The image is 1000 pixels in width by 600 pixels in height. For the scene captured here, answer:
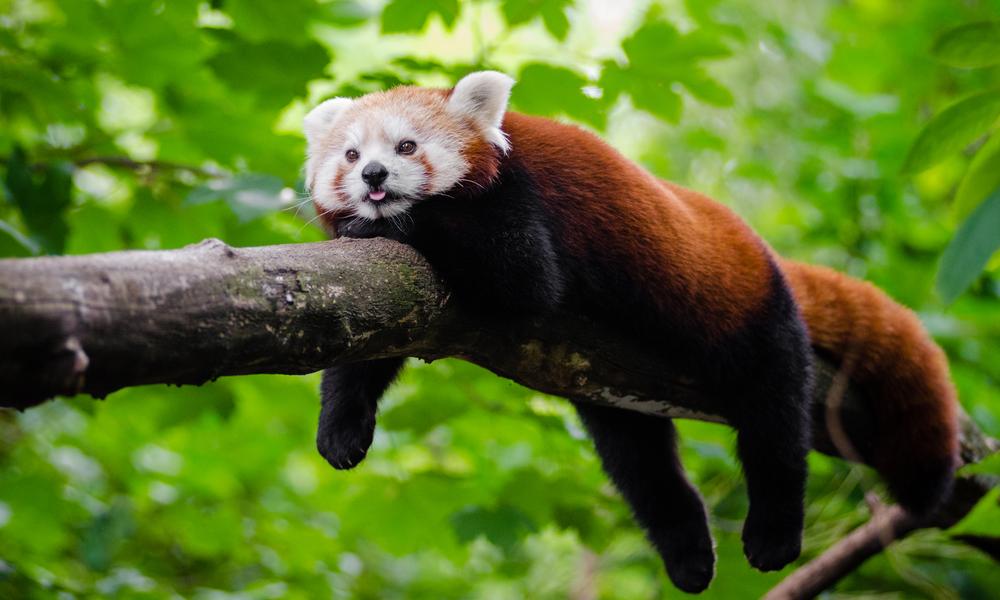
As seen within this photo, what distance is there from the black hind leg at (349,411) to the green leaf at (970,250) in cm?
161

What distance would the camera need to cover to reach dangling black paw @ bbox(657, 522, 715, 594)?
10.9ft

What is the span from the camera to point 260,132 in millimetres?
3564

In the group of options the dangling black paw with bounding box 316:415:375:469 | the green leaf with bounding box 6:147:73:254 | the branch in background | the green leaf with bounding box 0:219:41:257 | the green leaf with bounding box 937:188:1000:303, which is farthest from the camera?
the green leaf with bounding box 6:147:73:254

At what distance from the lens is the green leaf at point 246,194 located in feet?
9.25

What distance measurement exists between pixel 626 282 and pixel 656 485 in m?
1.03

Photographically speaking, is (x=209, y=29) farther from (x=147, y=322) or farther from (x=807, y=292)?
(x=807, y=292)

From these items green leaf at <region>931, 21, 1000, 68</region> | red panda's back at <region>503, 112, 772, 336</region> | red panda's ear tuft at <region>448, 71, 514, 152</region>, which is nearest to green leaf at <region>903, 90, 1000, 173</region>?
green leaf at <region>931, 21, 1000, 68</region>

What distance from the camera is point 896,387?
328cm

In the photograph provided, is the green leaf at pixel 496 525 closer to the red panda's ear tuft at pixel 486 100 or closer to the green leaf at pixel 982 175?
the red panda's ear tuft at pixel 486 100

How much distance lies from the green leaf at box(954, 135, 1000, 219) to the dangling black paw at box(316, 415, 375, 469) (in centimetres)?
174

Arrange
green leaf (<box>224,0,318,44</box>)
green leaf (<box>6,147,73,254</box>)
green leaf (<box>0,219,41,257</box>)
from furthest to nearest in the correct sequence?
green leaf (<box>224,0,318,44</box>), green leaf (<box>6,147,73,254</box>), green leaf (<box>0,219,41,257</box>)

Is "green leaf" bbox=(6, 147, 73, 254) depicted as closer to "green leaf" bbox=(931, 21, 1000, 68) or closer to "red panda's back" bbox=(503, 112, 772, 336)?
"red panda's back" bbox=(503, 112, 772, 336)

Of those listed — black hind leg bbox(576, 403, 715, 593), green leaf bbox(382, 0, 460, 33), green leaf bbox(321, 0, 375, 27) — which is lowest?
black hind leg bbox(576, 403, 715, 593)

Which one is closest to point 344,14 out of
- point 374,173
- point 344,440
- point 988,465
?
point 374,173
